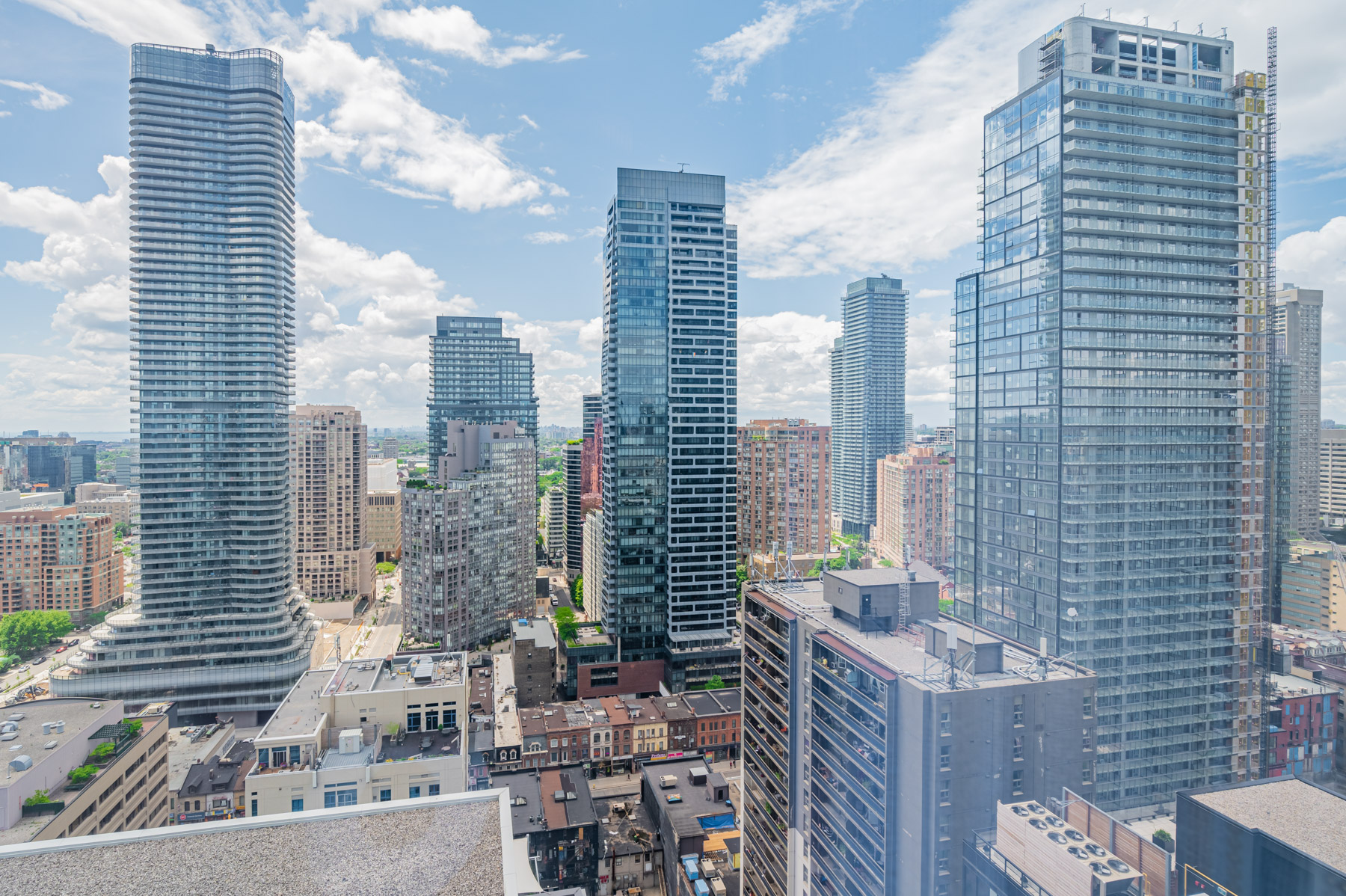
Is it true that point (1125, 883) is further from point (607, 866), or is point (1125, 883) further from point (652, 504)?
point (652, 504)

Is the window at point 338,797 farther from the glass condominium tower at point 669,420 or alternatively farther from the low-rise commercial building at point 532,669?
the glass condominium tower at point 669,420

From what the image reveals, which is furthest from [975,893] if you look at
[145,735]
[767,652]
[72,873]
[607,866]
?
[145,735]

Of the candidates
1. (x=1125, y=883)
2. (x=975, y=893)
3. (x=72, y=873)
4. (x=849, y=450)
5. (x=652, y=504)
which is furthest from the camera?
(x=849, y=450)

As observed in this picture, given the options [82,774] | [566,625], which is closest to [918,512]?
[82,774]

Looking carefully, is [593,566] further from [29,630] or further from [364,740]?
[29,630]

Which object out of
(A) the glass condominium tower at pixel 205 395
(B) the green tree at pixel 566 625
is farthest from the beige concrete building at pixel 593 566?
(A) the glass condominium tower at pixel 205 395

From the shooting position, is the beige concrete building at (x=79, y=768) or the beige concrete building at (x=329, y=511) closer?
the beige concrete building at (x=79, y=768)

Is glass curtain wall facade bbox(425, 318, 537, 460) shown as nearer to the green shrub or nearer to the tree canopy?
the tree canopy
